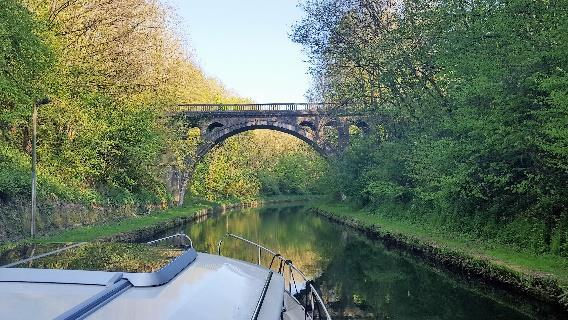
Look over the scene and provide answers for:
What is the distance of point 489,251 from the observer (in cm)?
1441

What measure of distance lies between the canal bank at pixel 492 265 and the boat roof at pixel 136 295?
7950 mm

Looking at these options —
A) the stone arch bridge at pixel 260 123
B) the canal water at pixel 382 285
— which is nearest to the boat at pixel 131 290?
the canal water at pixel 382 285

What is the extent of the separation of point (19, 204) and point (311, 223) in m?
18.6

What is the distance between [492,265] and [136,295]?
11122 mm

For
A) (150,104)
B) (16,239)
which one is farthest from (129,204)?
(16,239)

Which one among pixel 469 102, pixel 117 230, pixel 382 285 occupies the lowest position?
pixel 382 285

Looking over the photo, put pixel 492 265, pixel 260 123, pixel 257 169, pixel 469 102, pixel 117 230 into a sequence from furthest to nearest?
pixel 257 169 → pixel 260 123 → pixel 117 230 → pixel 469 102 → pixel 492 265

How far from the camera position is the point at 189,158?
150 feet

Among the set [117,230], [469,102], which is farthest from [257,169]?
[469,102]

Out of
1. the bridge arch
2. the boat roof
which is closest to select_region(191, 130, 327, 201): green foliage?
the bridge arch

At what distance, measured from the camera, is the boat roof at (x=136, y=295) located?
9.20 ft

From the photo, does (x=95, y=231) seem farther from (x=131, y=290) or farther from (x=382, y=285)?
(x=131, y=290)

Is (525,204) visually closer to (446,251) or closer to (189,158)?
(446,251)

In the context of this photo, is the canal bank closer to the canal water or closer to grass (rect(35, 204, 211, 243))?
the canal water
